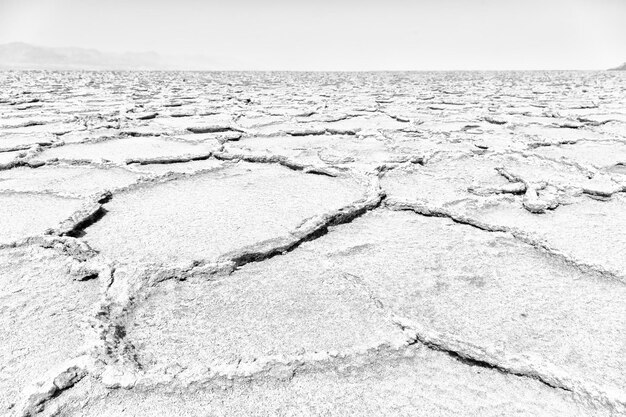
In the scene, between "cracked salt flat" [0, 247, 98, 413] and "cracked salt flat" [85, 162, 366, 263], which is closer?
"cracked salt flat" [0, 247, 98, 413]

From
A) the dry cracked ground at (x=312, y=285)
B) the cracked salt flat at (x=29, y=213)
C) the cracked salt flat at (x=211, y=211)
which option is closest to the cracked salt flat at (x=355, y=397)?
the dry cracked ground at (x=312, y=285)

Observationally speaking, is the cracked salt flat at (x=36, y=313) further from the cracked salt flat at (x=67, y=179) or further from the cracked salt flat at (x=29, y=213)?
the cracked salt flat at (x=67, y=179)

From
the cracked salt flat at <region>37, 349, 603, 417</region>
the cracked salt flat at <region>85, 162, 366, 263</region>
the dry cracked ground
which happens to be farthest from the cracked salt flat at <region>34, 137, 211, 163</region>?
the cracked salt flat at <region>37, 349, 603, 417</region>

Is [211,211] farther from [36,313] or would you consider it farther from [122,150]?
[122,150]

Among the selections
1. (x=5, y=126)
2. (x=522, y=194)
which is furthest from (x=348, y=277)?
(x=5, y=126)

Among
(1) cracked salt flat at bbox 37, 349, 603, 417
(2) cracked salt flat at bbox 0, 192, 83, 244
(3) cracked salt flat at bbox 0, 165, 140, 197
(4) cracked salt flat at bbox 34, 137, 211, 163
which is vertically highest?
(1) cracked salt flat at bbox 37, 349, 603, 417

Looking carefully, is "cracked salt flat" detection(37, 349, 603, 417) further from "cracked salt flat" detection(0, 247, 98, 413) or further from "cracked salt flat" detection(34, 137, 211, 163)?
"cracked salt flat" detection(34, 137, 211, 163)

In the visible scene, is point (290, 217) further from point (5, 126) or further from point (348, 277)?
point (5, 126)

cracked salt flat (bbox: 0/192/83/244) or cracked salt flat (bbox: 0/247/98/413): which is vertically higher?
cracked salt flat (bbox: 0/247/98/413)
